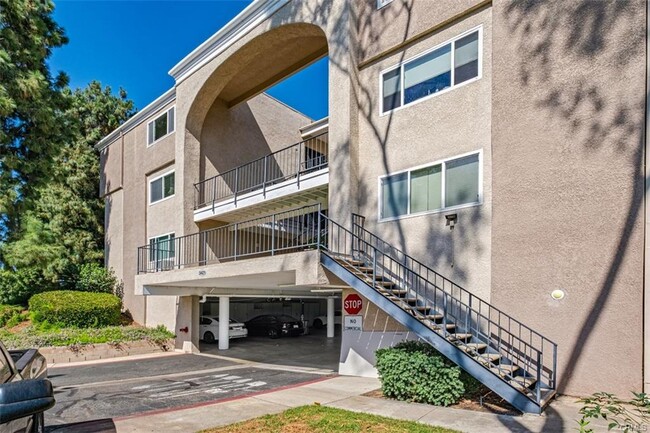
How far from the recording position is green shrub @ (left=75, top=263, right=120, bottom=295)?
A: 864 inches

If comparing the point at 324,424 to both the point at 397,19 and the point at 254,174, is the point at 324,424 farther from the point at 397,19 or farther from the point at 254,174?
the point at 254,174

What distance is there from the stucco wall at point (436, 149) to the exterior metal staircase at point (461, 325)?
437 millimetres

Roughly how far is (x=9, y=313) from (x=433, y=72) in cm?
2213

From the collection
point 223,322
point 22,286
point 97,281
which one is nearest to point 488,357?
point 223,322

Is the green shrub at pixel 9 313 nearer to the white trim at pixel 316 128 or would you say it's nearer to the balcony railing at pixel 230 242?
the balcony railing at pixel 230 242

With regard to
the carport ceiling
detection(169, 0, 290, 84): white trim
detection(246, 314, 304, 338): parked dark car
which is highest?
detection(169, 0, 290, 84): white trim

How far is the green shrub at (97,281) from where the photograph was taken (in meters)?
21.9

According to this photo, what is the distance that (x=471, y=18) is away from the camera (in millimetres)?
10453

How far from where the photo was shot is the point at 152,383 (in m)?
11.3

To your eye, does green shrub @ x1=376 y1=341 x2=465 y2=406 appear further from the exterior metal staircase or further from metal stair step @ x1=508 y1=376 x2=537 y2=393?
metal stair step @ x1=508 y1=376 x2=537 y2=393

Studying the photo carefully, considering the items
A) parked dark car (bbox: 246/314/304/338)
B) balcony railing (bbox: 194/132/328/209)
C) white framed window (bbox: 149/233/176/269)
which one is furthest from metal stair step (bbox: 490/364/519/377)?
parked dark car (bbox: 246/314/304/338)

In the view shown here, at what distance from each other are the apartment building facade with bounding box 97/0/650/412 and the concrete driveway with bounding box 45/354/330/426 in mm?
2535

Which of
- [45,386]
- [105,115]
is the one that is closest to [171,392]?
[45,386]

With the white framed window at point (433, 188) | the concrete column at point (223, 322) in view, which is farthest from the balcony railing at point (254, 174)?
the white framed window at point (433, 188)
